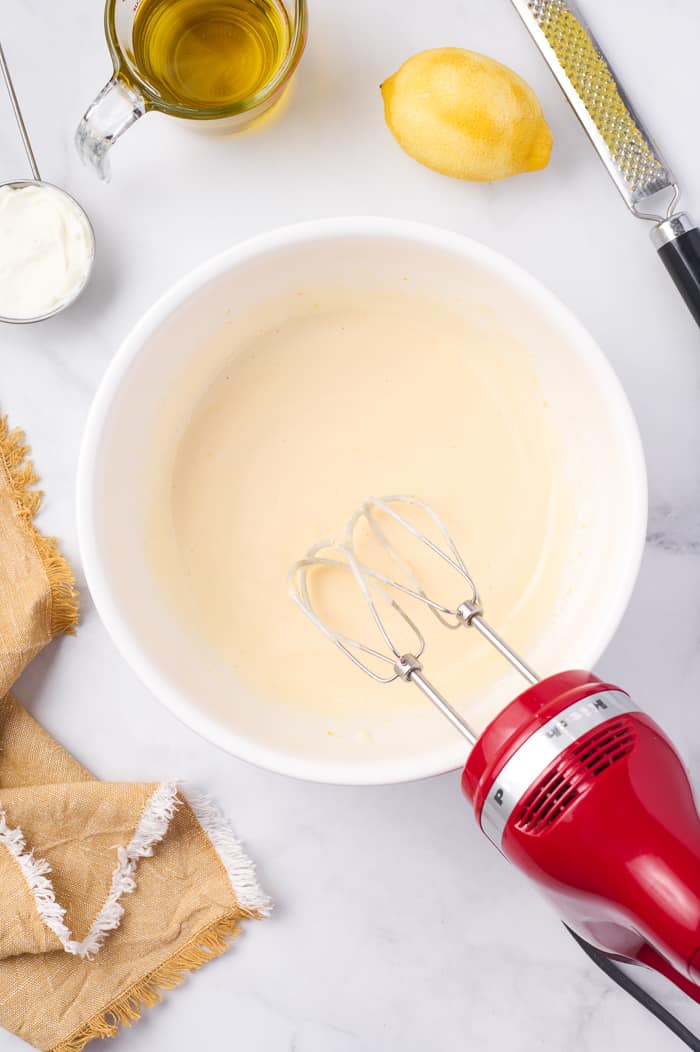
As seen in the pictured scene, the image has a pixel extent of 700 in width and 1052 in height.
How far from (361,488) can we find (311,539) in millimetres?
57

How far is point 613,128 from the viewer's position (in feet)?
2.42

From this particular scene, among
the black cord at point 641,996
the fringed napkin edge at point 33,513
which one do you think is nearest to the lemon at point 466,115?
the fringed napkin edge at point 33,513

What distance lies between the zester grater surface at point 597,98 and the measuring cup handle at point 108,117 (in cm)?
30

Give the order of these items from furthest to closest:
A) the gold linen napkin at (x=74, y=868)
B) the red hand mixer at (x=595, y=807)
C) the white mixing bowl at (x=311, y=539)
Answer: the gold linen napkin at (x=74, y=868), the white mixing bowl at (x=311, y=539), the red hand mixer at (x=595, y=807)

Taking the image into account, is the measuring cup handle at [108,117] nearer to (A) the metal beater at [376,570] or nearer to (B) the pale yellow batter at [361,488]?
(B) the pale yellow batter at [361,488]

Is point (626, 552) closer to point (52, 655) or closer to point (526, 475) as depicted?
point (526, 475)

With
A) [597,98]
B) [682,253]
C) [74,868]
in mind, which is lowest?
[74,868]

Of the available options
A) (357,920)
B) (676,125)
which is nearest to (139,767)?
(357,920)

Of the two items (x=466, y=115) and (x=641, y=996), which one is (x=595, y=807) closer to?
(x=641, y=996)

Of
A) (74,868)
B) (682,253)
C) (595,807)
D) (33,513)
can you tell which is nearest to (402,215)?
(682,253)

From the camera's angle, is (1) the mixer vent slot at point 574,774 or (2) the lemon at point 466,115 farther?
(2) the lemon at point 466,115

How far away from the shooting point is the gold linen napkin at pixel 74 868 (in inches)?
30.0

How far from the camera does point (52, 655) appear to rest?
0.79 m

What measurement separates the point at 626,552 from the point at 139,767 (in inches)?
16.8
